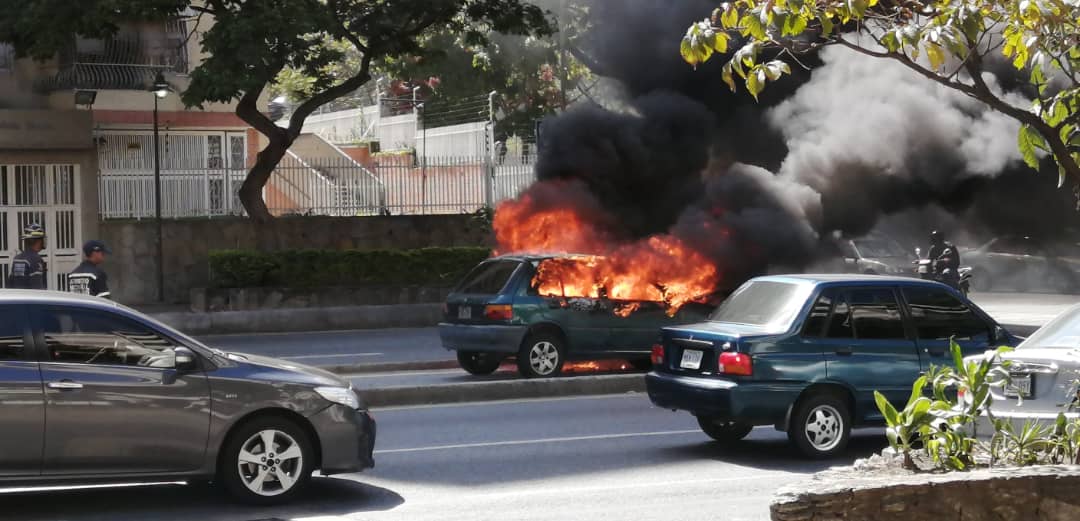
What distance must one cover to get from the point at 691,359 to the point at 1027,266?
Result: 23.2 metres

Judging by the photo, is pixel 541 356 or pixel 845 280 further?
pixel 541 356

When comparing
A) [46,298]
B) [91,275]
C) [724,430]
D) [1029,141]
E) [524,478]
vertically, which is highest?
[1029,141]

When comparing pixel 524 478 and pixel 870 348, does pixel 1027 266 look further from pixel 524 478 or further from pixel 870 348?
pixel 524 478

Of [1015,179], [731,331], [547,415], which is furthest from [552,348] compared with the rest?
[1015,179]

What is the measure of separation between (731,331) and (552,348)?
5043mm

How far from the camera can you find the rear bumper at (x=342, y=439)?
9055 millimetres

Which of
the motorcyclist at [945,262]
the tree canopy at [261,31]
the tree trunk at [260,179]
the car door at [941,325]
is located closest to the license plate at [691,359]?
the car door at [941,325]

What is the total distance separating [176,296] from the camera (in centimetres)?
2861

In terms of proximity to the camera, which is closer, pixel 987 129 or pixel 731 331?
pixel 731 331

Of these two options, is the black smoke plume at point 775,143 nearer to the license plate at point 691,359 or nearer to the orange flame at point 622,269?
the orange flame at point 622,269

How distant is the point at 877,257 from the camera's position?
99.0 ft

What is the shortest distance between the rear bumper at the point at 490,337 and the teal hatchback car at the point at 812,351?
4.05 meters

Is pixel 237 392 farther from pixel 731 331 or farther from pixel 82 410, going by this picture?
pixel 731 331

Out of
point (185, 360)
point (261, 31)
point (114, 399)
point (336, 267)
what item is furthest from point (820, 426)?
point (336, 267)
